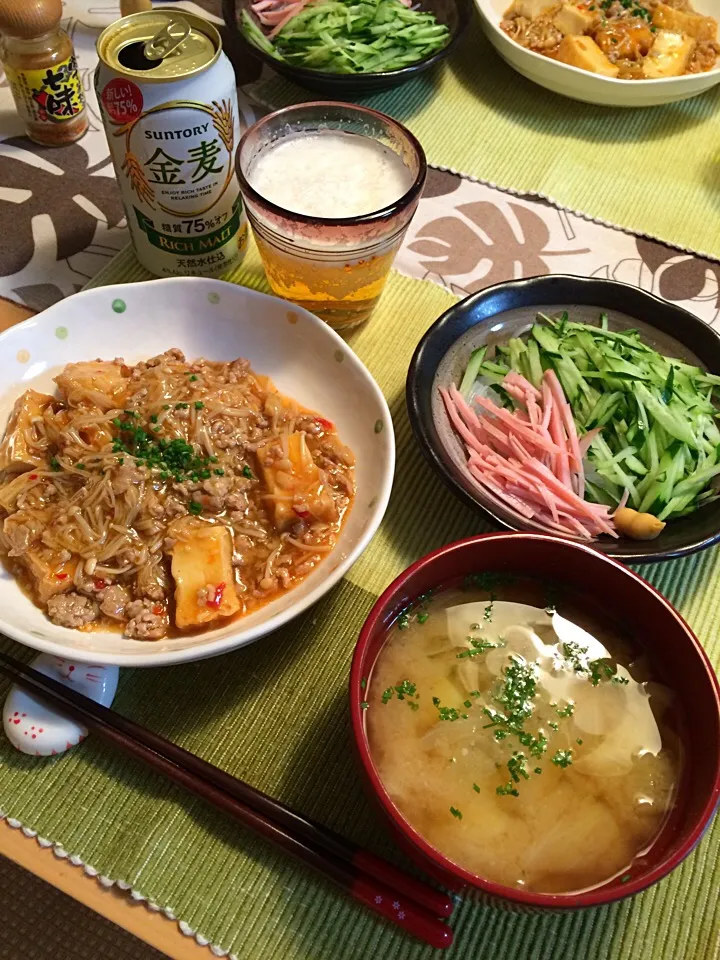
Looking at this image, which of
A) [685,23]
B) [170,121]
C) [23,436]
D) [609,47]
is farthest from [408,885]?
[685,23]

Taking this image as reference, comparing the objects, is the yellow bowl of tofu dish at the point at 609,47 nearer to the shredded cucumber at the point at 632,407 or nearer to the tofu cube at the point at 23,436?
the shredded cucumber at the point at 632,407

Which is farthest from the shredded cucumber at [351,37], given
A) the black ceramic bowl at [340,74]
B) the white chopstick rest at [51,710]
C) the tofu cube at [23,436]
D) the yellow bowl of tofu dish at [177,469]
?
the white chopstick rest at [51,710]

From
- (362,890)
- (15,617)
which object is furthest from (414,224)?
(362,890)

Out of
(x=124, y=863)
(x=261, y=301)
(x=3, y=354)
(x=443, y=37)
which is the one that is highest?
(x=443, y=37)

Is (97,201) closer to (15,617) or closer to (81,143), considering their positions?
(81,143)

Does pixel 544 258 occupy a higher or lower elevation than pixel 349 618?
higher

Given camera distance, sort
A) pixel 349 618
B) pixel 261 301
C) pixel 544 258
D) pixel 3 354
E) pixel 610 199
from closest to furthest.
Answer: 1. pixel 349 618
2. pixel 3 354
3. pixel 261 301
4. pixel 544 258
5. pixel 610 199

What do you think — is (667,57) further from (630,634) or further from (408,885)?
(408,885)
